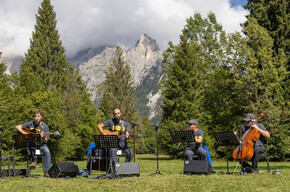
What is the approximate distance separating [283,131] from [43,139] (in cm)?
1653

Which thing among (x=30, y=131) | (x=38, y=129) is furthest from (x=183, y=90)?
(x=30, y=131)

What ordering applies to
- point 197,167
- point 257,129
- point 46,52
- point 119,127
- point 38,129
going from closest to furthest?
point 197,167 → point 257,129 → point 38,129 → point 119,127 → point 46,52

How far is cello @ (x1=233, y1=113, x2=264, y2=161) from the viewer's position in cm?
894

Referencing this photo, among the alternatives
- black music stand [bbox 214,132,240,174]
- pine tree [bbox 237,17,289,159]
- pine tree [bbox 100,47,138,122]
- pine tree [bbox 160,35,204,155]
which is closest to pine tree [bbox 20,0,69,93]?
pine tree [bbox 100,47,138,122]

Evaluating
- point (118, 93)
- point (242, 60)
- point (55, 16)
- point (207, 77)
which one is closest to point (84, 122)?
point (118, 93)

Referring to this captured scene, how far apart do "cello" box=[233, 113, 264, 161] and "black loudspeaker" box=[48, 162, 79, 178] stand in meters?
4.09

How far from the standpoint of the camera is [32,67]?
1588 inches

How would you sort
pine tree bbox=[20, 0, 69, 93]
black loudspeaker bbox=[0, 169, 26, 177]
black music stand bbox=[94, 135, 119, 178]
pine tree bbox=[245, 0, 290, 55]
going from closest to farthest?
black music stand bbox=[94, 135, 119, 178] < black loudspeaker bbox=[0, 169, 26, 177] < pine tree bbox=[245, 0, 290, 55] < pine tree bbox=[20, 0, 69, 93]

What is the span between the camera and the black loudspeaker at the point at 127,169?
837 centimetres

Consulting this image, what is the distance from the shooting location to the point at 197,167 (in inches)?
343

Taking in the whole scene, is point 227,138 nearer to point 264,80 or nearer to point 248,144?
point 248,144

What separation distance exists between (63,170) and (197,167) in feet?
10.7

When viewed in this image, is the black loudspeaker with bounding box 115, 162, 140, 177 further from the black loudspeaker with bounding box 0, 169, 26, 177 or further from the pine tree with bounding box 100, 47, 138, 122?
the pine tree with bounding box 100, 47, 138, 122

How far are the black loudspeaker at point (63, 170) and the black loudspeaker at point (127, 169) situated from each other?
1037 mm
